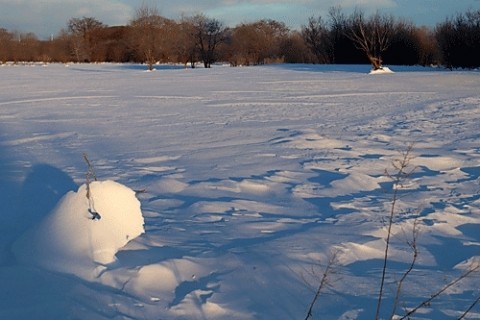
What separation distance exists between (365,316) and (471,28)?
109ft

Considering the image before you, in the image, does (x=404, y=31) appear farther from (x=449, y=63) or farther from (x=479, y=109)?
(x=479, y=109)

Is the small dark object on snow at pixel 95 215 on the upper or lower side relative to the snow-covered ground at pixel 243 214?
upper

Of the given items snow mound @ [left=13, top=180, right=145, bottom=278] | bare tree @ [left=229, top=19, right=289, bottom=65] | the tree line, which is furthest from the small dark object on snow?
bare tree @ [left=229, top=19, right=289, bottom=65]

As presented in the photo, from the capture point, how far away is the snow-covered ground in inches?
150

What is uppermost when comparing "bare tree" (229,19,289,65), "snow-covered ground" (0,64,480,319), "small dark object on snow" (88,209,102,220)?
"bare tree" (229,19,289,65)

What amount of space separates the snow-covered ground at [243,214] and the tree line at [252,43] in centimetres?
1947

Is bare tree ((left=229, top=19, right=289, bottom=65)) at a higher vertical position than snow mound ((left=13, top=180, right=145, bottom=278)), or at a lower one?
higher

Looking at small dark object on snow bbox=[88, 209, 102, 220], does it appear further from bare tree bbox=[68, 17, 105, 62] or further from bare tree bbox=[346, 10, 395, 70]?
bare tree bbox=[68, 17, 105, 62]

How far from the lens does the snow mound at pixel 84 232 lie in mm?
4223

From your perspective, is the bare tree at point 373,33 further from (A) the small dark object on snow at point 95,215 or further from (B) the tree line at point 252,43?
(A) the small dark object on snow at point 95,215

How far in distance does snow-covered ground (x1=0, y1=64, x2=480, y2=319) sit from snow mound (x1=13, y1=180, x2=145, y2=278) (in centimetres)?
2

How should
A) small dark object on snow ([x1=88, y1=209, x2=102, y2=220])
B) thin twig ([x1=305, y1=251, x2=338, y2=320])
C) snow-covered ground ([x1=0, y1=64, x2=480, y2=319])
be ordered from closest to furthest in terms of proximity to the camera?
thin twig ([x1=305, y1=251, x2=338, y2=320]) < snow-covered ground ([x1=0, y1=64, x2=480, y2=319]) < small dark object on snow ([x1=88, y1=209, x2=102, y2=220])

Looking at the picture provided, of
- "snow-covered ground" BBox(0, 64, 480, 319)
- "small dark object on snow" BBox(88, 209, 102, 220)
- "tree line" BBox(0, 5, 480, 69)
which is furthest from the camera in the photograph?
"tree line" BBox(0, 5, 480, 69)

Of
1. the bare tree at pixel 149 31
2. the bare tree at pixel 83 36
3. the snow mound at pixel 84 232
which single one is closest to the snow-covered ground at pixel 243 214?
the snow mound at pixel 84 232
